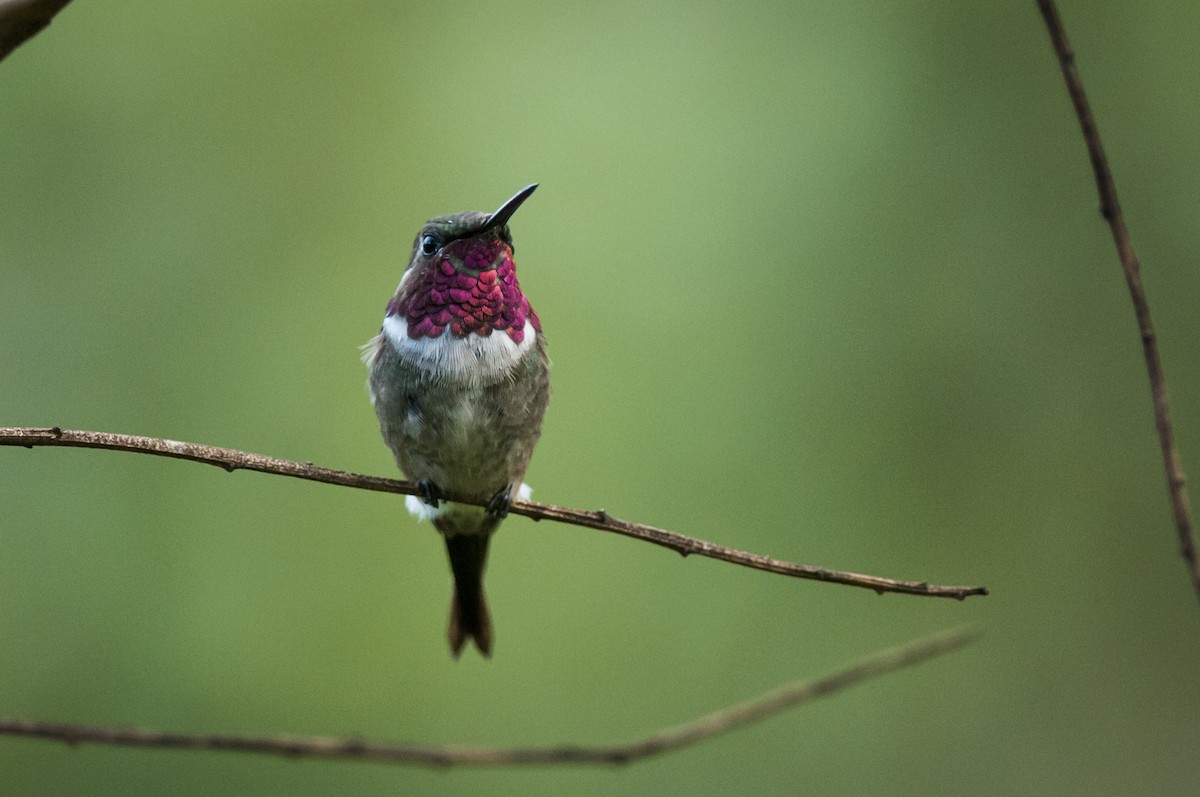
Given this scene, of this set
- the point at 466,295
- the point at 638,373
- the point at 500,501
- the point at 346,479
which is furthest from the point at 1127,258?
the point at 638,373

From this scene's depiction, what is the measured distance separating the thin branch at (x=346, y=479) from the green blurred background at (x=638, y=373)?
1.89 meters

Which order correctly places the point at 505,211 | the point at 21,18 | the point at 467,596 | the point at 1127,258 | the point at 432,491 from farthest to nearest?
1. the point at 467,596
2. the point at 432,491
3. the point at 505,211
4. the point at 1127,258
5. the point at 21,18

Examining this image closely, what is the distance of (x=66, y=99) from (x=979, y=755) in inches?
156

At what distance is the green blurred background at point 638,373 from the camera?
3.50 meters

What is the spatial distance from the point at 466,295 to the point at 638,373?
5.51 feet

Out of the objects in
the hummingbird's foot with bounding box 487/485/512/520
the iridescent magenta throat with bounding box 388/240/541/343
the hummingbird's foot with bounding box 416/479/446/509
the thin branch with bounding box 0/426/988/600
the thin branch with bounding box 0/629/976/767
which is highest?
the iridescent magenta throat with bounding box 388/240/541/343

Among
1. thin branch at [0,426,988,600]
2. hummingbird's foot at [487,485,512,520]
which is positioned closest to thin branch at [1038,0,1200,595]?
thin branch at [0,426,988,600]

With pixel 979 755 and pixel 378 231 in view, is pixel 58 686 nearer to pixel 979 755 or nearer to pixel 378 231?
pixel 378 231

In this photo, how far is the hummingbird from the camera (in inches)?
83.4

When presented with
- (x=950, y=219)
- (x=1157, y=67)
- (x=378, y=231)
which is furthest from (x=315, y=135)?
(x=1157, y=67)

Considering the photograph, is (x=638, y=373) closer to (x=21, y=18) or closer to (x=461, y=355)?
(x=461, y=355)

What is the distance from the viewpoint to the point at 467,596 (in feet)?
8.55

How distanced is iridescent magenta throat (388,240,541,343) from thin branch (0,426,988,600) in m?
0.50

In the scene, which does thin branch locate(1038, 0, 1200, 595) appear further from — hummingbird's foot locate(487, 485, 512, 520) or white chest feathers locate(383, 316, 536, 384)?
hummingbird's foot locate(487, 485, 512, 520)
